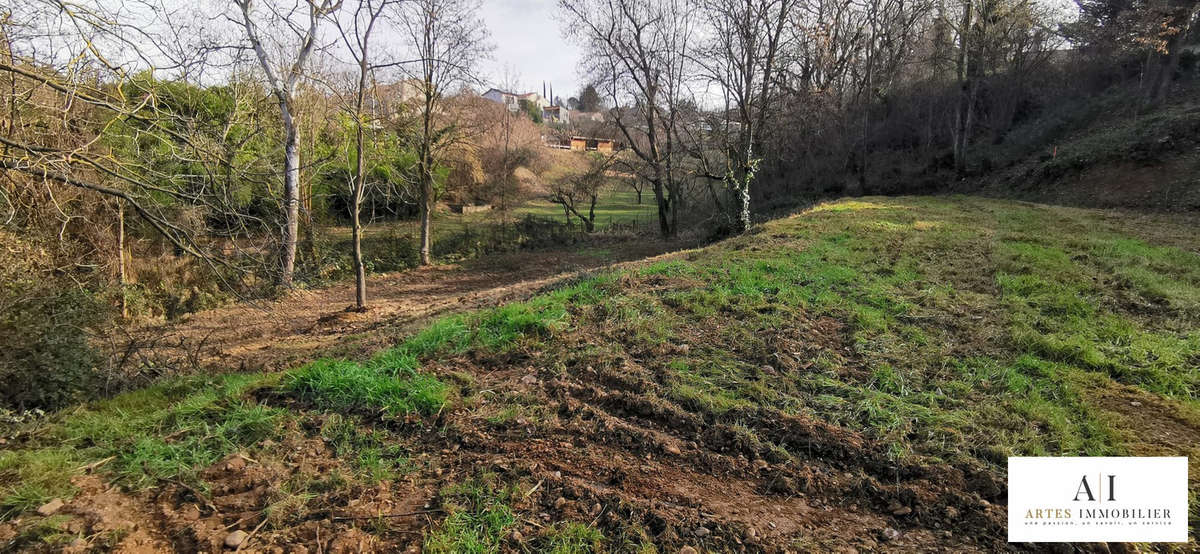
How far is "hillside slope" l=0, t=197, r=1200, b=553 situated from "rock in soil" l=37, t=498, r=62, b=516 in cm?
6

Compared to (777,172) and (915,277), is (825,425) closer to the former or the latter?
(915,277)

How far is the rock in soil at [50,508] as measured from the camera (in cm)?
243

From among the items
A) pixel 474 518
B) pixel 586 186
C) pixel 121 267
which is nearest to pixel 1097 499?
pixel 474 518

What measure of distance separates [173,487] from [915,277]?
7.56 metres

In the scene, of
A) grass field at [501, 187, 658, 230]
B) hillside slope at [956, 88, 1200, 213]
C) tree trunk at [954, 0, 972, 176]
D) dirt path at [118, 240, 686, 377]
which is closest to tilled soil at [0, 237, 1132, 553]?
dirt path at [118, 240, 686, 377]

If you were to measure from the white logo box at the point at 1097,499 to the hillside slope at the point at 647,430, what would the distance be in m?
0.11

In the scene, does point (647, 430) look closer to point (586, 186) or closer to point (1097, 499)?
point (1097, 499)

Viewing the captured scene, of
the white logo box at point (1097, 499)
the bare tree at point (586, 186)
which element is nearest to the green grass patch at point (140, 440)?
the white logo box at point (1097, 499)

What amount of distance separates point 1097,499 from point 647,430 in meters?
2.42

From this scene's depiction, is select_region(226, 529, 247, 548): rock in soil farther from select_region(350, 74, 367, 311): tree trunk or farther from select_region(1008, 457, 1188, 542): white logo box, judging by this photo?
select_region(350, 74, 367, 311): tree trunk

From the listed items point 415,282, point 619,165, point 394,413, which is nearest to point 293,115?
point 415,282

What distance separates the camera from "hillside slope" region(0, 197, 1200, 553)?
2.52m

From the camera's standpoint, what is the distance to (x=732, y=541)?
2.43 m

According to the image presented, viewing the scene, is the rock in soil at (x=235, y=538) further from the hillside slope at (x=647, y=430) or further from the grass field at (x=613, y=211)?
the grass field at (x=613, y=211)
